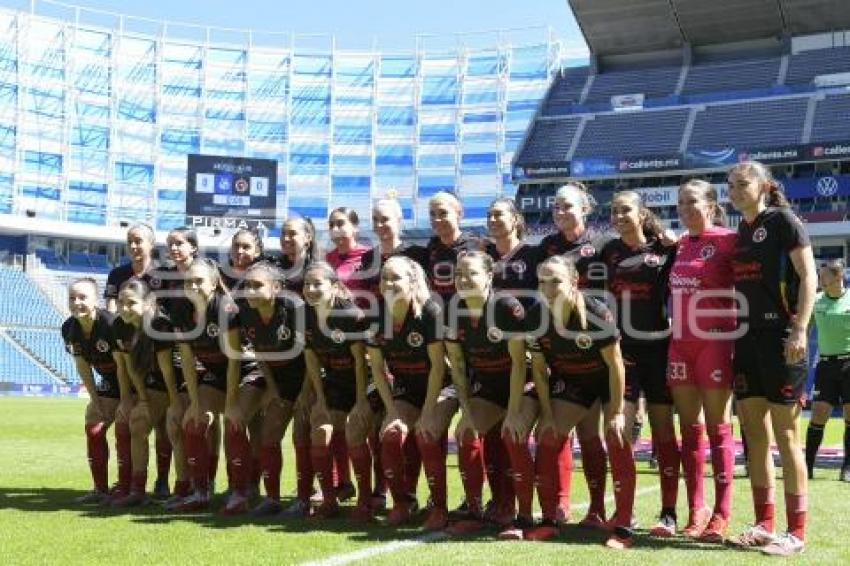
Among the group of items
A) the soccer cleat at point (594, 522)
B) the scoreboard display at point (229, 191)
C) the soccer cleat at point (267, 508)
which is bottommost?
the soccer cleat at point (267, 508)

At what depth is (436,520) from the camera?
5578 mm

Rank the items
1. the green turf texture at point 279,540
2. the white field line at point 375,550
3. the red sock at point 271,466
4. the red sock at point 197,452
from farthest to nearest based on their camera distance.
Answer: the red sock at point 197,452 → the red sock at point 271,466 → the green turf texture at point 279,540 → the white field line at point 375,550

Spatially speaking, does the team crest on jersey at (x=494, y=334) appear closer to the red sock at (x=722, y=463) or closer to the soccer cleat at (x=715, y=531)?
the red sock at (x=722, y=463)

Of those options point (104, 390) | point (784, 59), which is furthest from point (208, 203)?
point (104, 390)

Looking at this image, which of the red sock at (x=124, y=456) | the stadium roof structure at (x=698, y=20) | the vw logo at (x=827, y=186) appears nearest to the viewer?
the red sock at (x=124, y=456)

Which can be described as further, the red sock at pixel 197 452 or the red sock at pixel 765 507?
the red sock at pixel 197 452

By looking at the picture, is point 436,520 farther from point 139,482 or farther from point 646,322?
point 139,482

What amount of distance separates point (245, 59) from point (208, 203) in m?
21.7

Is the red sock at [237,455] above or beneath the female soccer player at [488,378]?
beneath

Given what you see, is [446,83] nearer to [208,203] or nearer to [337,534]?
[208,203]

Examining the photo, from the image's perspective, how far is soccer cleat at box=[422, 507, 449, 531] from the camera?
5.53 m

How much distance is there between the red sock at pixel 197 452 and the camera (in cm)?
646

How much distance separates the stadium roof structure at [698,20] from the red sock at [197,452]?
4070cm

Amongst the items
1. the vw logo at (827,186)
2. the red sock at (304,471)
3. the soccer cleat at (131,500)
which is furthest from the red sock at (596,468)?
the vw logo at (827,186)
